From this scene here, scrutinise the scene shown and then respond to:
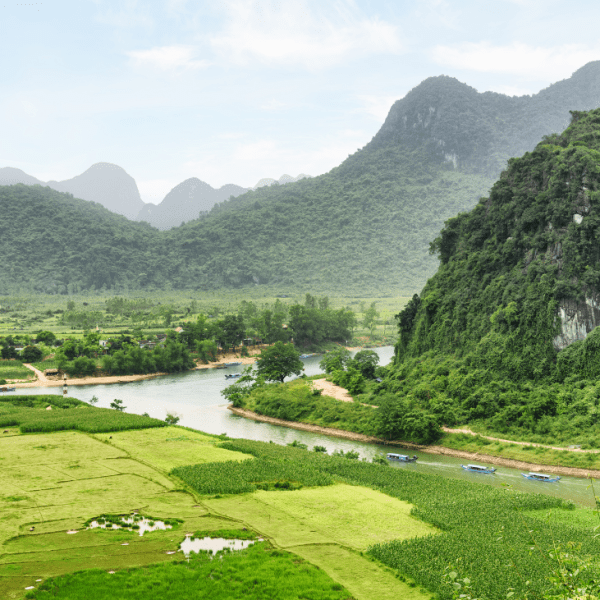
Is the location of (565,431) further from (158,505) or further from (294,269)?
(294,269)

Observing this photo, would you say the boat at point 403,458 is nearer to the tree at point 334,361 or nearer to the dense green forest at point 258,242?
the tree at point 334,361

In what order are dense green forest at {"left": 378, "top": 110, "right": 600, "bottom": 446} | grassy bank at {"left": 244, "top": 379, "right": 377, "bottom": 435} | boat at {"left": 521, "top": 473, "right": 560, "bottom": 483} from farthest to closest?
grassy bank at {"left": 244, "top": 379, "right": 377, "bottom": 435} → dense green forest at {"left": 378, "top": 110, "right": 600, "bottom": 446} → boat at {"left": 521, "top": 473, "right": 560, "bottom": 483}

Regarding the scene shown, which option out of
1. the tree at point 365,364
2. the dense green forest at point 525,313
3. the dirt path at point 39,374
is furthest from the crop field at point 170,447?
the dirt path at point 39,374

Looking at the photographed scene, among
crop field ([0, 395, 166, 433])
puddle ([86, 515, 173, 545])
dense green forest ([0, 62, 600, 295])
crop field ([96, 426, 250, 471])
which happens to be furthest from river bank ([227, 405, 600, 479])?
dense green forest ([0, 62, 600, 295])

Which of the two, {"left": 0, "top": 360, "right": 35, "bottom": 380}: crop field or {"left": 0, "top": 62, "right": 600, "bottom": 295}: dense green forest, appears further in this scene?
{"left": 0, "top": 62, "right": 600, "bottom": 295}: dense green forest

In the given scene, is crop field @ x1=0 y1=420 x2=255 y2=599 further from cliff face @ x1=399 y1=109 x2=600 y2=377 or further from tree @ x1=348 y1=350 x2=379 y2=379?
tree @ x1=348 y1=350 x2=379 y2=379

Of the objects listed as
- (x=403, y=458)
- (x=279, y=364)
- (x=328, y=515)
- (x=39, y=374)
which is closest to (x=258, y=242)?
(x=39, y=374)
